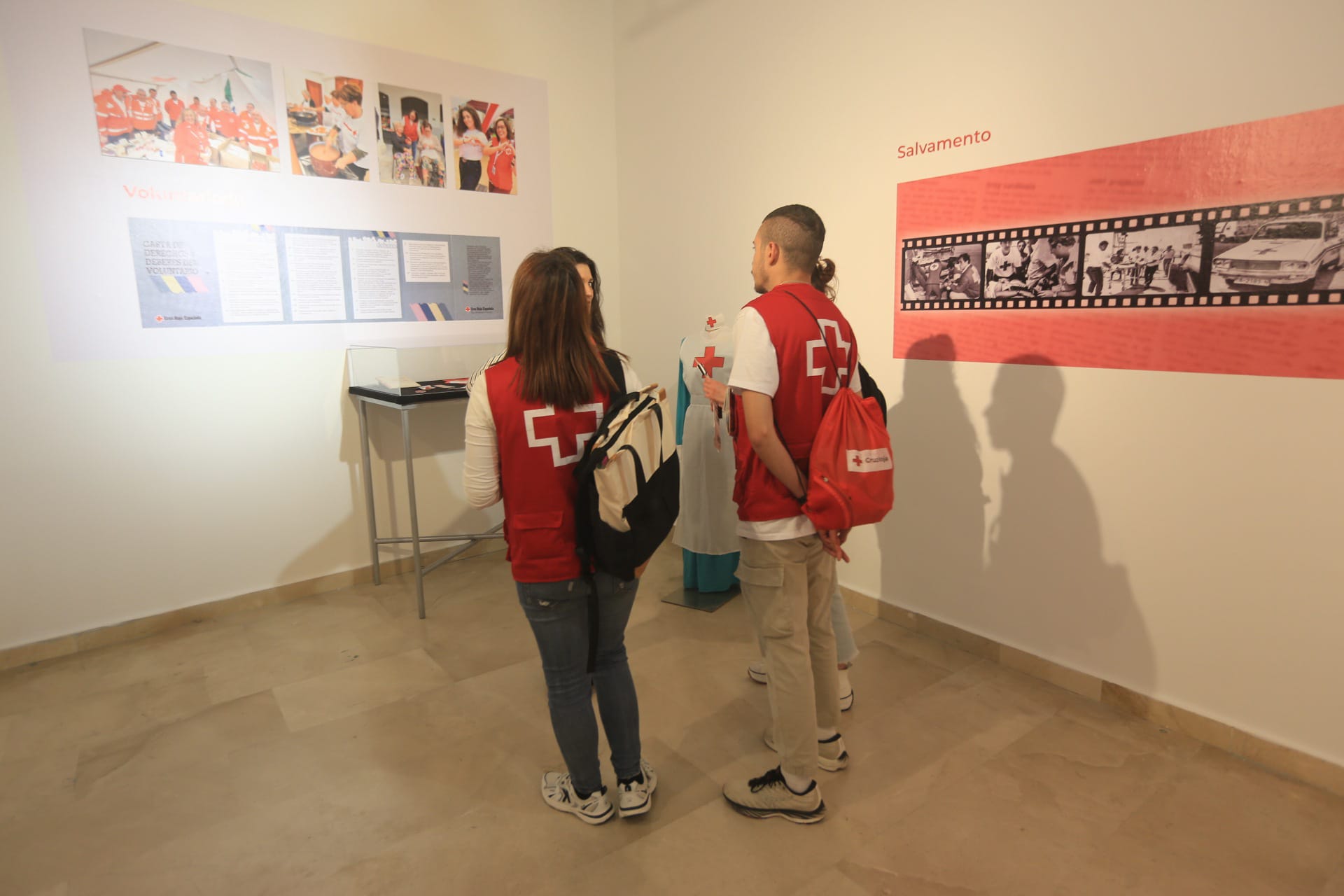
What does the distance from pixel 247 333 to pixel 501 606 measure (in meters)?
1.68

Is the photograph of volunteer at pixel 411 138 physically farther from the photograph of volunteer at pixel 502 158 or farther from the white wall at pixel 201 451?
Answer: the photograph of volunteer at pixel 502 158

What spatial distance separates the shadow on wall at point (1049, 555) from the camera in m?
2.51

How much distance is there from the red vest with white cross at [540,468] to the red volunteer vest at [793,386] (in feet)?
1.38

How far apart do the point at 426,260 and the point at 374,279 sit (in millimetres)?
286

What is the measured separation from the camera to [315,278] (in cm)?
350

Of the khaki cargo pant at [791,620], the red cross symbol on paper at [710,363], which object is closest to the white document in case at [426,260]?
the red cross symbol on paper at [710,363]

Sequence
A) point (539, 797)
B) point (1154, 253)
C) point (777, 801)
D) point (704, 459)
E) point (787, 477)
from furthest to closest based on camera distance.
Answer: point (704, 459) < point (1154, 253) < point (539, 797) < point (777, 801) < point (787, 477)

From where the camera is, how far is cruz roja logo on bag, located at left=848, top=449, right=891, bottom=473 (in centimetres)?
177

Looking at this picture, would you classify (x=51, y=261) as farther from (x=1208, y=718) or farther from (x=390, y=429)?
(x=1208, y=718)

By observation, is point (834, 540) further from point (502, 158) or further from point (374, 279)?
point (502, 158)

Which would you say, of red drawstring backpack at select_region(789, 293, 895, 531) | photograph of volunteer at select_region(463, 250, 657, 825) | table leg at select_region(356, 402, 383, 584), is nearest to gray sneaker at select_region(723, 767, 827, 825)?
photograph of volunteer at select_region(463, 250, 657, 825)

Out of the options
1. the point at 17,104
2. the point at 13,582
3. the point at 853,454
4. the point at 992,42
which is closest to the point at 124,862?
the point at 13,582

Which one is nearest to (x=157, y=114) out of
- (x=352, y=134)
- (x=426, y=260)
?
(x=352, y=134)

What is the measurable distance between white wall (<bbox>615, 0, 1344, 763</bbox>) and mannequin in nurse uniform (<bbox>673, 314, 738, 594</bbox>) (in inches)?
23.2
